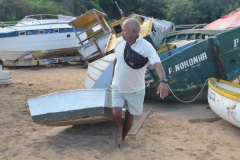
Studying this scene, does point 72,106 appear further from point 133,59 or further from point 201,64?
point 201,64

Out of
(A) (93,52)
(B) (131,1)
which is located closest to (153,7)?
(B) (131,1)

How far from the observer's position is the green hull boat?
6891 mm

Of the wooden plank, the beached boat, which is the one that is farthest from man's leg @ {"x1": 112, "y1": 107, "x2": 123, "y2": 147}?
the beached boat

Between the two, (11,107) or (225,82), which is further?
(11,107)

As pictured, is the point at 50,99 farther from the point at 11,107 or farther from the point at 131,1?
the point at 131,1

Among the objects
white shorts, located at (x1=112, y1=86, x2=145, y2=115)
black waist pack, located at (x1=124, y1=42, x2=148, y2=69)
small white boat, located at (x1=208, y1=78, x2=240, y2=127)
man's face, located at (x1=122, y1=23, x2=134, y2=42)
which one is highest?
man's face, located at (x1=122, y1=23, x2=134, y2=42)

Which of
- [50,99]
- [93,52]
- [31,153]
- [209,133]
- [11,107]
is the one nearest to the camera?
[31,153]

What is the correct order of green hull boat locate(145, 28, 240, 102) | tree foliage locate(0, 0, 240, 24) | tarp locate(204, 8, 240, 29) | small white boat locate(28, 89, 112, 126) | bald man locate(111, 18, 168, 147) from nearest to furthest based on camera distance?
bald man locate(111, 18, 168, 147), small white boat locate(28, 89, 112, 126), green hull boat locate(145, 28, 240, 102), tarp locate(204, 8, 240, 29), tree foliage locate(0, 0, 240, 24)

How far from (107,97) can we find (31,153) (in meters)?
1.26

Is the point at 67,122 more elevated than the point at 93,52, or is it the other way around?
the point at 67,122

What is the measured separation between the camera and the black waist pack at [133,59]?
13.9 feet

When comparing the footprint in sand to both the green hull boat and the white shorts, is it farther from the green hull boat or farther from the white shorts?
the green hull boat

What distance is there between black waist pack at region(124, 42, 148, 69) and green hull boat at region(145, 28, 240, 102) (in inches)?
104

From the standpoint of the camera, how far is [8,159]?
14.5 feet
